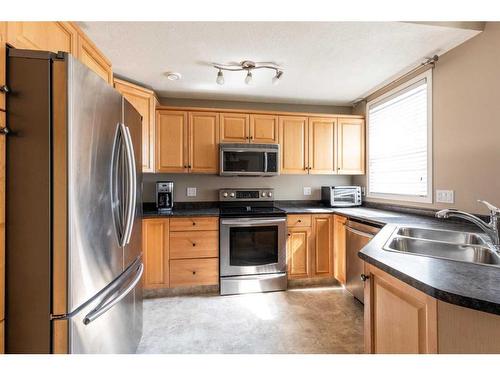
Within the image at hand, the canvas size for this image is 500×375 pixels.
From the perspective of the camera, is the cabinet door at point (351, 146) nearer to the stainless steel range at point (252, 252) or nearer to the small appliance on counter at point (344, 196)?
the small appliance on counter at point (344, 196)

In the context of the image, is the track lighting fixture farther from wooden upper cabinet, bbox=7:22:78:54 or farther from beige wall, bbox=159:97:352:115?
wooden upper cabinet, bbox=7:22:78:54

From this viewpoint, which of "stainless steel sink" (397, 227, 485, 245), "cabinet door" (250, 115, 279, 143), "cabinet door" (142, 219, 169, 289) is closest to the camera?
"stainless steel sink" (397, 227, 485, 245)

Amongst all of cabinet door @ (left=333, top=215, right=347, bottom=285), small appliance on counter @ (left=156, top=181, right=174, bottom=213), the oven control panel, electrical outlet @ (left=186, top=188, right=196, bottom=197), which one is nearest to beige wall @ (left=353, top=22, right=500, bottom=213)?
cabinet door @ (left=333, top=215, right=347, bottom=285)

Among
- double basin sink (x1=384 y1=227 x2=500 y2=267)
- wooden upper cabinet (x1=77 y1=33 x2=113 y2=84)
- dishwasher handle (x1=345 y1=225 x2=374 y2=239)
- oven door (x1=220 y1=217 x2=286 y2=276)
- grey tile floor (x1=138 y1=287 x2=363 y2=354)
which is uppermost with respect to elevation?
wooden upper cabinet (x1=77 y1=33 x2=113 y2=84)

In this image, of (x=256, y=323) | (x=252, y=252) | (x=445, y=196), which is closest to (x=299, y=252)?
(x=252, y=252)

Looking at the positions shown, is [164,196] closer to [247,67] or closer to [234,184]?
[234,184]

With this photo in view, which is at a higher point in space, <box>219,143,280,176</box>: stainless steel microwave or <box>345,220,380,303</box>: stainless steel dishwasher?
<box>219,143,280,176</box>: stainless steel microwave

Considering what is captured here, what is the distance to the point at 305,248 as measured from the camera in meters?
2.68

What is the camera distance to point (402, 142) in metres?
2.52

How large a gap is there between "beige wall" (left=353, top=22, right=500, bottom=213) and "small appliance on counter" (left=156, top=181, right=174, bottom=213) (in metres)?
2.79

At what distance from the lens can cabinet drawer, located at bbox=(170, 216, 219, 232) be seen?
8.05ft

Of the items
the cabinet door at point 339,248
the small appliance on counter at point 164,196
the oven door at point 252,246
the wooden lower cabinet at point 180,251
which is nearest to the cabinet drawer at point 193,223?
the wooden lower cabinet at point 180,251
